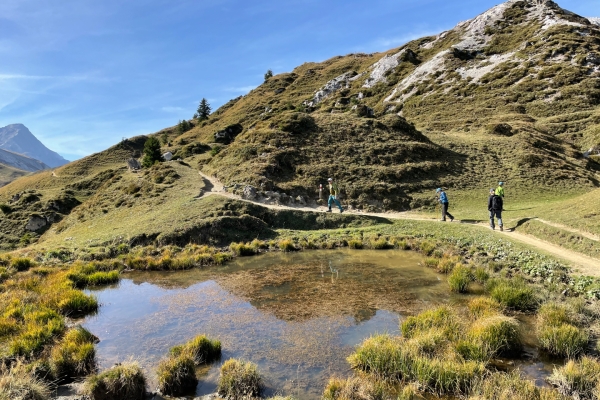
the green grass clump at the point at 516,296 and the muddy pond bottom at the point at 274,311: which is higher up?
the green grass clump at the point at 516,296

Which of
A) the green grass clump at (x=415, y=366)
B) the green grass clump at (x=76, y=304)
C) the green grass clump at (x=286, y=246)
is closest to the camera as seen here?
the green grass clump at (x=415, y=366)

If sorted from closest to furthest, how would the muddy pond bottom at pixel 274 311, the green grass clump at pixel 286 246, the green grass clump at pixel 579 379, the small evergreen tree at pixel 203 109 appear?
the green grass clump at pixel 579 379 < the muddy pond bottom at pixel 274 311 < the green grass clump at pixel 286 246 < the small evergreen tree at pixel 203 109

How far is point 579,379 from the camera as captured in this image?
9266 millimetres

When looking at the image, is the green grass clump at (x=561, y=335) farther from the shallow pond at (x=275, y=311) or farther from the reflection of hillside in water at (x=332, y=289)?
the reflection of hillside in water at (x=332, y=289)

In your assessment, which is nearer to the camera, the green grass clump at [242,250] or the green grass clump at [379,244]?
the green grass clump at [379,244]

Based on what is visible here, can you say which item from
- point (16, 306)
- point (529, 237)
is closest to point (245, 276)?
point (16, 306)

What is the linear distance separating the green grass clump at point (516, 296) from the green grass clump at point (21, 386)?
15.5 meters

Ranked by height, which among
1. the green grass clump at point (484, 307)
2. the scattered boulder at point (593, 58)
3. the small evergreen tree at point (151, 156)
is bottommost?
the green grass clump at point (484, 307)

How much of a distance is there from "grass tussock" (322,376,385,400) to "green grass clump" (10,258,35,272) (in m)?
23.8

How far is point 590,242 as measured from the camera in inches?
774

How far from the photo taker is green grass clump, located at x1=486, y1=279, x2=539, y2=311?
14594mm

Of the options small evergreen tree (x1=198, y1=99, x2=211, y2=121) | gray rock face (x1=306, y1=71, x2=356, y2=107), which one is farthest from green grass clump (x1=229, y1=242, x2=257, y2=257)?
small evergreen tree (x1=198, y1=99, x2=211, y2=121)

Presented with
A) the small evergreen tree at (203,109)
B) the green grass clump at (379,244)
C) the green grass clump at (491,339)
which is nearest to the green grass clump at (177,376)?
the green grass clump at (491,339)

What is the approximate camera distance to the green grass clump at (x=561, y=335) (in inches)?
436
